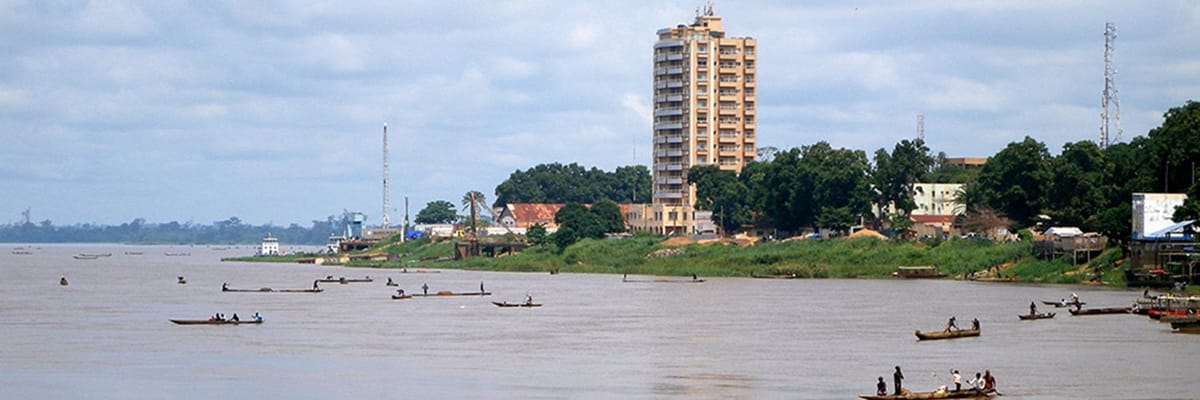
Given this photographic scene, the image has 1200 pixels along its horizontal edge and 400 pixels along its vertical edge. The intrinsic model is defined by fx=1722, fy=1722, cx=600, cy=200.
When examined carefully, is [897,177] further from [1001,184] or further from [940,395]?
[940,395]

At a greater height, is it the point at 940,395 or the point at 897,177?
the point at 897,177

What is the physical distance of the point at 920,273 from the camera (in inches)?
5482

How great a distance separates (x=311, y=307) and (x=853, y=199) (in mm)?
73891

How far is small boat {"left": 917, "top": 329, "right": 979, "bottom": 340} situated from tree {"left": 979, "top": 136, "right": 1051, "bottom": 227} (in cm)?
6933

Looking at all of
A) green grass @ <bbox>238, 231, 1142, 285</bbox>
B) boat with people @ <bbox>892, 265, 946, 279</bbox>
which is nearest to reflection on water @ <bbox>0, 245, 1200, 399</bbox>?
green grass @ <bbox>238, 231, 1142, 285</bbox>

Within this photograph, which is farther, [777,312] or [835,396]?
[777,312]

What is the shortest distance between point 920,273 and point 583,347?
234 ft

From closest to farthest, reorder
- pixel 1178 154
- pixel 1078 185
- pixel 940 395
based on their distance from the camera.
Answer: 1. pixel 940 395
2. pixel 1178 154
3. pixel 1078 185

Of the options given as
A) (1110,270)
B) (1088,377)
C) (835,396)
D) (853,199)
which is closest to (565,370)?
(835,396)

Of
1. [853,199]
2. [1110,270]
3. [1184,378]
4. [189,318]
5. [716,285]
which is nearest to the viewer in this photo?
[1184,378]

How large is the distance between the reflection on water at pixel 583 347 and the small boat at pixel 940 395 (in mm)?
1816

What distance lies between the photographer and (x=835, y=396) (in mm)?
55156

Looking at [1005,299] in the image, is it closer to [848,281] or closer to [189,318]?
[848,281]

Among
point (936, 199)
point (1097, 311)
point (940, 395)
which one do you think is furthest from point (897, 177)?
point (940, 395)
